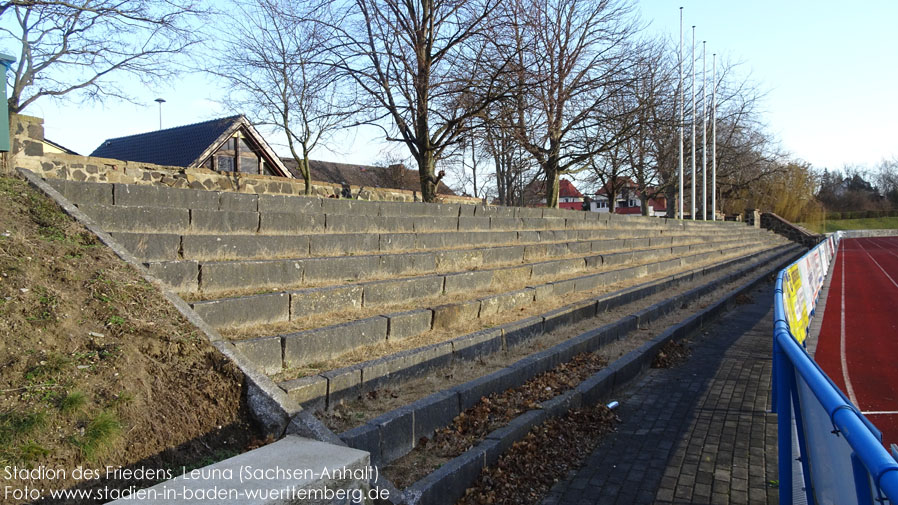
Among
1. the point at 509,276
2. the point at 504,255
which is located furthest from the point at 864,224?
the point at 509,276

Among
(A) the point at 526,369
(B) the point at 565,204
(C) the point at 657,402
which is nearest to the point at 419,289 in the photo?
(A) the point at 526,369

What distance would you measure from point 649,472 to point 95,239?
4888mm

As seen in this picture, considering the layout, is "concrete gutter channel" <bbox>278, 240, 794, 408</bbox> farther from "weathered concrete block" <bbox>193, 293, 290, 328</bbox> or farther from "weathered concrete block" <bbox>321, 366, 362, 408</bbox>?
"weathered concrete block" <bbox>193, 293, 290, 328</bbox>

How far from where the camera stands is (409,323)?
19.1ft

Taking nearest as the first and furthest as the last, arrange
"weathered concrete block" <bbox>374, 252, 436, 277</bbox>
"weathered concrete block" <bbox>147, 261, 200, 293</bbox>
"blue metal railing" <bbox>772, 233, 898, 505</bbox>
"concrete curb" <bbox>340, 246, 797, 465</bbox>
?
"blue metal railing" <bbox>772, 233, 898, 505</bbox> → "concrete curb" <bbox>340, 246, 797, 465</bbox> → "weathered concrete block" <bbox>147, 261, 200, 293</bbox> → "weathered concrete block" <bbox>374, 252, 436, 277</bbox>

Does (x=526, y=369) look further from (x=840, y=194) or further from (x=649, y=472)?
(x=840, y=194)

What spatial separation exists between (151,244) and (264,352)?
1681 millimetres

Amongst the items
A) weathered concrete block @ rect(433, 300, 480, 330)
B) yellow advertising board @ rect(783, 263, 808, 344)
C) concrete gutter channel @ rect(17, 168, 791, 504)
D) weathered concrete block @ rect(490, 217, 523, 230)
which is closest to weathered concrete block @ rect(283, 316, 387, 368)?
concrete gutter channel @ rect(17, 168, 791, 504)

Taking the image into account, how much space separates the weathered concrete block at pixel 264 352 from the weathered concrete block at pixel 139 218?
6.47ft

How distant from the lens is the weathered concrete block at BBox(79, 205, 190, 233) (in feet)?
16.2

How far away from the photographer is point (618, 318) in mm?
8586

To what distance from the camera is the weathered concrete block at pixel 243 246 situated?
5.26 metres

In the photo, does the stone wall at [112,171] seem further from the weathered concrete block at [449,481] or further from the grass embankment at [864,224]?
the grass embankment at [864,224]

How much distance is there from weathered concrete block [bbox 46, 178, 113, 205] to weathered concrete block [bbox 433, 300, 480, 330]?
11.7ft
